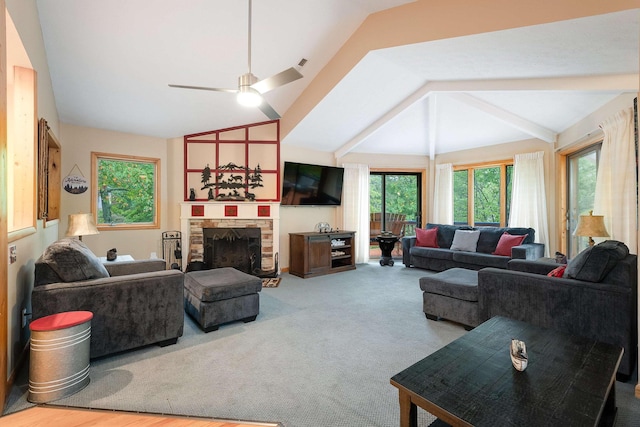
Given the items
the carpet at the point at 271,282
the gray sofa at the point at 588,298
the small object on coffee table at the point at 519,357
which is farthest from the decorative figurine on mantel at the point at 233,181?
the small object on coffee table at the point at 519,357

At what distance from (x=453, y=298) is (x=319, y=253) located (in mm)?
2775

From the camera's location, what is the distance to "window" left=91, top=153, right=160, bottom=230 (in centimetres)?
479

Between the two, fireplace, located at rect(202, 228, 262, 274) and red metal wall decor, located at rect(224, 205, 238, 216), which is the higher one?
red metal wall decor, located at rect(224, 205, 238, 216)

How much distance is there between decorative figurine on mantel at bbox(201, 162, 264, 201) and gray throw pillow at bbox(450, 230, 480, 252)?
389 cm

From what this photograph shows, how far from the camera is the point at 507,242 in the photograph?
509 centimetres

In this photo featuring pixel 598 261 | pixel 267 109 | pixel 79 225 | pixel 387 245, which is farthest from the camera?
pixel 387 245

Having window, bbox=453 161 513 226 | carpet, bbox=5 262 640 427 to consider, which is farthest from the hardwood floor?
window, bbox=453 161 513 226

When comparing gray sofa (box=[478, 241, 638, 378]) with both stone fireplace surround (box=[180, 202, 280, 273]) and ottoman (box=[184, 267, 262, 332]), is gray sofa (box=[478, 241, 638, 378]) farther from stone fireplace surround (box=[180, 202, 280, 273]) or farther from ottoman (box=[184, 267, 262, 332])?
stone fireplace surround (box=[180, 202, 280, 273])

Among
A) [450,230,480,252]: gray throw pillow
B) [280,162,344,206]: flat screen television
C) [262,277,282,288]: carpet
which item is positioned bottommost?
[262,277,282,288]: carpet

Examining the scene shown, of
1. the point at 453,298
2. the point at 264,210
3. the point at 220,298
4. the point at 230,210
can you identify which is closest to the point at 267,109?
the point at 220,298

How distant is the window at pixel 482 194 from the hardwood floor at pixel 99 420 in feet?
20.1

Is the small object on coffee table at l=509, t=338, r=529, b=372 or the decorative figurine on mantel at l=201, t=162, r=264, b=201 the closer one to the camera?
the small object on coffee table at l=509, t=338, r=529, b=372

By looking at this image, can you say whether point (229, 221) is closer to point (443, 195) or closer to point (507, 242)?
point (443, 195)

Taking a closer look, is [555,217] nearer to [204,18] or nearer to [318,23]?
[318,23]
